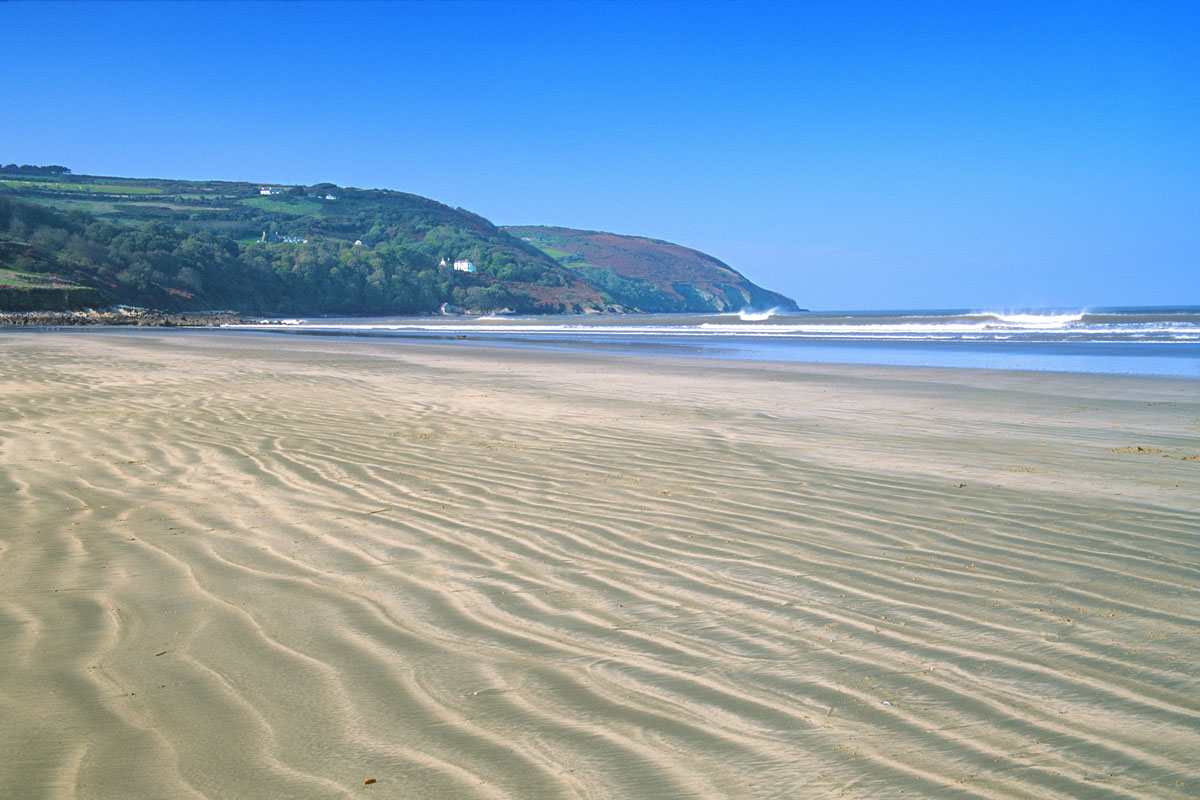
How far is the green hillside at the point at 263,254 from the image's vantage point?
59094 mm

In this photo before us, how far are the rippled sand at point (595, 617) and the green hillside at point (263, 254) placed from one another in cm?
4762

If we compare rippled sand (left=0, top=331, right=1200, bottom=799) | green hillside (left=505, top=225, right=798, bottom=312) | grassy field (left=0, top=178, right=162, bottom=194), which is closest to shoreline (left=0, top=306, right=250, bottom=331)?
rippled sand (left=0, top=331, right=1200, bottom=799)

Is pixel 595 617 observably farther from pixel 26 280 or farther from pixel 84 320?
pixel 26 280

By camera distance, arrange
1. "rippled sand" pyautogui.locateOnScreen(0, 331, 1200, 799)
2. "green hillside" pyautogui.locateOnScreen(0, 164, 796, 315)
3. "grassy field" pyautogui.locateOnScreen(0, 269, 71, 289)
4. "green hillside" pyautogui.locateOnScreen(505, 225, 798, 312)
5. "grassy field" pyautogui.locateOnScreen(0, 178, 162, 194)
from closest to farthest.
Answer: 1. "rippled sand" pyautogui.locateOnScreen(0, 331, 1200, 799)
2. "grassy field" pyautogui.locateOnScreen(0, 269, 71, 289)
3. "green hillside" pyautogui.locateOnScreen(0, 164, 796, 315)
4. "grassy field" pyautogui.locateOnScreen(0, 178, 162, 194)
5. "green hillside" pyautogui.locateOnScreen(505, 225, 798, 312)

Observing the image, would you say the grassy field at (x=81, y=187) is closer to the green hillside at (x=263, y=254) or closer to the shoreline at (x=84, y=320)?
the green hillside at (x=263, y=254)

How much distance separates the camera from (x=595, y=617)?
3.15 metres

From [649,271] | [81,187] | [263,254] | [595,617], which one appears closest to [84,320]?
[595,617]

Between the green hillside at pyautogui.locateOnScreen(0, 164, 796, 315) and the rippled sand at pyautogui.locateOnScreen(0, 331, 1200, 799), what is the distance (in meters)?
47.6

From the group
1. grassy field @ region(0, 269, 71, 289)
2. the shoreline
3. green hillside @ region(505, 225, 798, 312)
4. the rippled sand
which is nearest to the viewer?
the rippled sand

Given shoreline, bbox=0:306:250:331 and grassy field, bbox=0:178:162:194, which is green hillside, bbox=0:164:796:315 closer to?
grassy field, bbox=0:178:162:194

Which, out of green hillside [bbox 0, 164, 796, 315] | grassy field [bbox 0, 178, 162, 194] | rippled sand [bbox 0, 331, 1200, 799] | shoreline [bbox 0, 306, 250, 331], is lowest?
rippled sand [bbox 0, 331, 1200, 799]

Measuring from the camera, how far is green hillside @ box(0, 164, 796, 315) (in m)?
59.1

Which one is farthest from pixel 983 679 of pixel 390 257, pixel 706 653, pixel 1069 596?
pixel 390 257

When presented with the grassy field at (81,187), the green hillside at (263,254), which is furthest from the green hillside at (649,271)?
the grassy field at (81,187)
